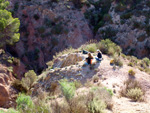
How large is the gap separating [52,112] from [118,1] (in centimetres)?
2281

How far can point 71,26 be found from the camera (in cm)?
2273

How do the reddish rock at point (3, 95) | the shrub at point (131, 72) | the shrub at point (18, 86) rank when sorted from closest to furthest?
the shrub at point (131, 72) → the reddish rock at point (3, 95) → the shrub at point (18, 86)

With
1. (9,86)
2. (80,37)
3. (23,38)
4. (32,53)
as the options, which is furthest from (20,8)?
(9,86)

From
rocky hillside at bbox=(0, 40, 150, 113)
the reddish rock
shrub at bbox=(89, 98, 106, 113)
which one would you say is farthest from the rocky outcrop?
shrub at bbox=(89, 98, 106, 113)

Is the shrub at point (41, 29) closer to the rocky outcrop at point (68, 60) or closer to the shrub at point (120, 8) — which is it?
the rocky outcrop at point (68, 60)

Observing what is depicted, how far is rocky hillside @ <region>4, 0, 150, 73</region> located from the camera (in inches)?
775

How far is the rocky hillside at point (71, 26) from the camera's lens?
19688 millimetres

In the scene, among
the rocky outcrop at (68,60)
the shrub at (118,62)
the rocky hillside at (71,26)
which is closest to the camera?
the shrub at (118,62)

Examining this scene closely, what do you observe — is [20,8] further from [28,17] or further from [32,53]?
[32,53]

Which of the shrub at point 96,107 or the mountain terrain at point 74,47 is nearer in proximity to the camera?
the shrub at point 96,107

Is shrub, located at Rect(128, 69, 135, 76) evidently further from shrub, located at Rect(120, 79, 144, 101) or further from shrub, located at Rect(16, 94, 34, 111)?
shrub, located at Rect(16, 94, 34, 111)

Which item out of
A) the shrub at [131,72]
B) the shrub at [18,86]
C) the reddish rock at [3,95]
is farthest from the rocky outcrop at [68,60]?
the reddish rock at [3,95]

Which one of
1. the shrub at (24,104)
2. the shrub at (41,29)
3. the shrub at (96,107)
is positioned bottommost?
the shrub at (41,29)

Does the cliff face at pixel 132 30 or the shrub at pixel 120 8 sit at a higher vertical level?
the shrub at pixel 120 8
